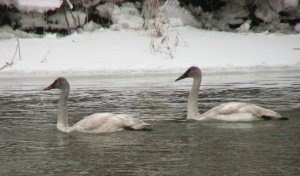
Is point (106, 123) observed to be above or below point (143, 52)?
above

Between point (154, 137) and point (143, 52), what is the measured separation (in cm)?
1379

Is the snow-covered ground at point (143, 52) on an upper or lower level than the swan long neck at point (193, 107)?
lower

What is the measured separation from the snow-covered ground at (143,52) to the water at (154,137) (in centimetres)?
458

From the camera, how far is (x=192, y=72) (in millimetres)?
13727

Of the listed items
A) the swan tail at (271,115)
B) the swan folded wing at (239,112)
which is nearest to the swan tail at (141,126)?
the swan folded wing at (239,112)

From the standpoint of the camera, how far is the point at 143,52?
24375 millimetres

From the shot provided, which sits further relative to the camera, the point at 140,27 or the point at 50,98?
the point at 140,27

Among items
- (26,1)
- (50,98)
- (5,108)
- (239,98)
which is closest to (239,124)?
(239,98)

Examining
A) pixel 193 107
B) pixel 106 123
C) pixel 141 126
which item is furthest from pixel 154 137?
pixel 193 107

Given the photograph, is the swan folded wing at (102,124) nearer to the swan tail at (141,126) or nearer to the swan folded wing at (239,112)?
the swan tail at (141,126)

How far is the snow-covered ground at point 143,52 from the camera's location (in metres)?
23.0

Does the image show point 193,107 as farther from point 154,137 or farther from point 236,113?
point 154,137

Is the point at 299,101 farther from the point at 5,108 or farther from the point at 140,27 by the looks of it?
the point at 140,27

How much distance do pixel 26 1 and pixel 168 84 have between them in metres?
8.60
